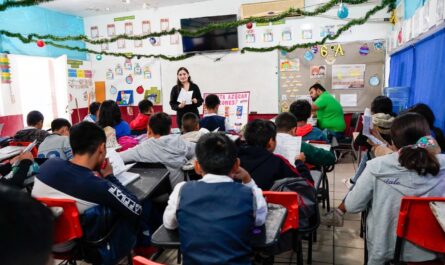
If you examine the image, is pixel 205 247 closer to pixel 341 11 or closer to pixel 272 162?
A: pixel 272 162

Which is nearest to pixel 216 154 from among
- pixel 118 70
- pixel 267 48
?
pixel 267 48

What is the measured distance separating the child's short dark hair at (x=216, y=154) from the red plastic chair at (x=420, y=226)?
82 cm

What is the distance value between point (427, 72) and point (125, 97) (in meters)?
6.22

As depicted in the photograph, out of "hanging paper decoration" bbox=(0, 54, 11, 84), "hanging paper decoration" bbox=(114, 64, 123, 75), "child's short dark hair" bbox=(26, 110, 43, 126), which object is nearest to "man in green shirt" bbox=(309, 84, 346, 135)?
"child's short dark hair" bbox=(26, 110, 43, 126)

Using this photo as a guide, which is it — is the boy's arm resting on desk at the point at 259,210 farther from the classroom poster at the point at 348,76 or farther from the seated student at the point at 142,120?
the classroom poster at the point at 348,76

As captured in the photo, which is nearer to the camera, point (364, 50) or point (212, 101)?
point (212, 101)

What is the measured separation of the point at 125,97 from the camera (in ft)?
25.8

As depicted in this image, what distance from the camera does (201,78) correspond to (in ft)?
23.8

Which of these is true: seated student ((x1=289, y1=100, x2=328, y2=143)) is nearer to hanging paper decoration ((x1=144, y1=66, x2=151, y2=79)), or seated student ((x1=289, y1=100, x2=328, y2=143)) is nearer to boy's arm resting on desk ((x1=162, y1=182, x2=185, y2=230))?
boy's arm resting on desk ((x1=162, y1=182, x2=185, y2=230))

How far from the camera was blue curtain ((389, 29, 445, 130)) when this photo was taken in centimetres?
299

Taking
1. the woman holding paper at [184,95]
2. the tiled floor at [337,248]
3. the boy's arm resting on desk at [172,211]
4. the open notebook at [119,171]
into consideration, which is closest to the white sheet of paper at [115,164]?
the open notebook at [119,171]

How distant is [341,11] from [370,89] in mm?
2613

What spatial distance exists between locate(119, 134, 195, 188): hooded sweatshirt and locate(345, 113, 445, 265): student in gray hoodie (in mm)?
1443

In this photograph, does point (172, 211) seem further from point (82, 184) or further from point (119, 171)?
point (119, 171)
